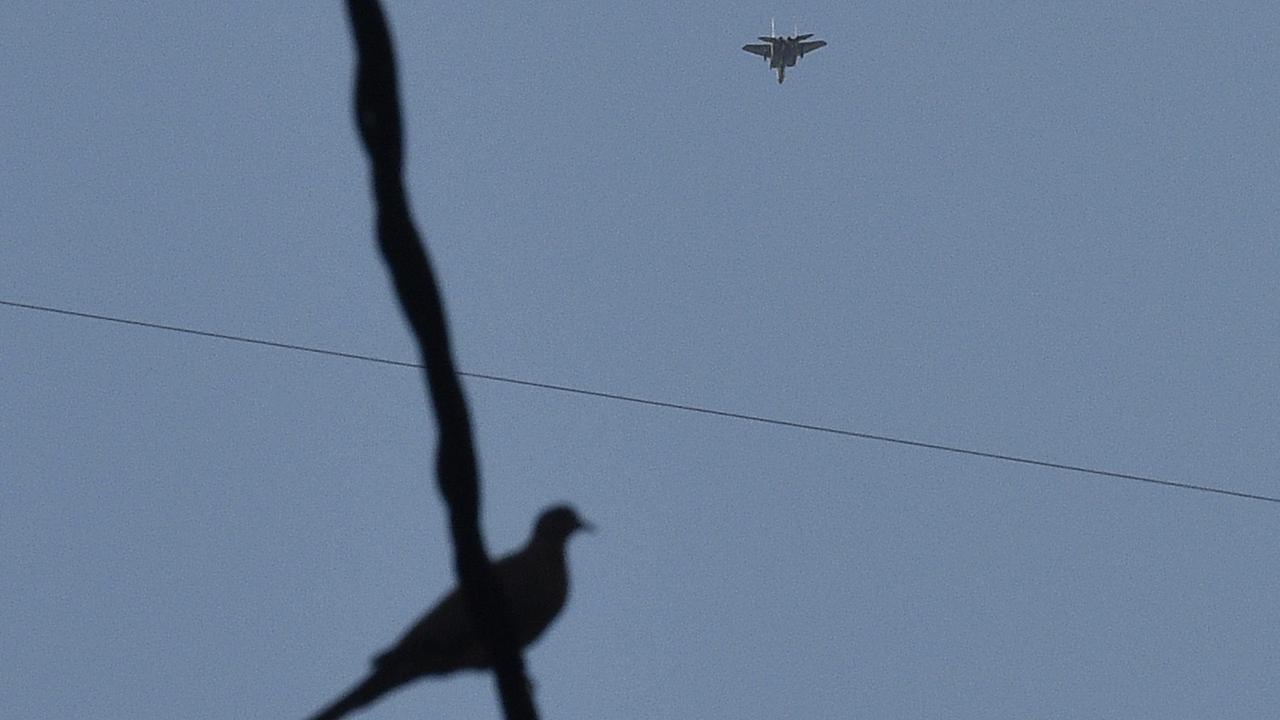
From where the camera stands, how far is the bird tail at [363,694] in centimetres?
250

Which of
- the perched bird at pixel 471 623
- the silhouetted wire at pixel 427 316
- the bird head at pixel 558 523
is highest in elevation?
the silhouetted wire at pixel 427 316

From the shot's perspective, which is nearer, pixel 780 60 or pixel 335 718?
pixel 335 718

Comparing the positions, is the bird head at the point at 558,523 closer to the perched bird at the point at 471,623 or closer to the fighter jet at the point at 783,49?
the perched bird at the point at 471,623

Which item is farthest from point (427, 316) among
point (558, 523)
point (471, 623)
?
point (558, 523)

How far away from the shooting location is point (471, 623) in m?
2.72

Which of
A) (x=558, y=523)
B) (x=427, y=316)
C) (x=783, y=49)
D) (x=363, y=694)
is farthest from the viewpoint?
(x=783, y=49)

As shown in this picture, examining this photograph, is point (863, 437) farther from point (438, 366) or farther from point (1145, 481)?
point (438, 366)

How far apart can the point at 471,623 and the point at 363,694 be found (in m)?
0.21

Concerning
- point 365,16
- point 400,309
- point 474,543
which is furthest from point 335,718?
point 365,16

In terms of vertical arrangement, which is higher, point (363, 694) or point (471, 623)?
point (471, 623)

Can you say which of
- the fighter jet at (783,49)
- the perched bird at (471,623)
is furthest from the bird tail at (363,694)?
the fighter jet at (783,49)

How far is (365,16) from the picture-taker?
192 cm

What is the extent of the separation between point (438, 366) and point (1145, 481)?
23.0 ft

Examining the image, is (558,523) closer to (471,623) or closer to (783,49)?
(471,623)
